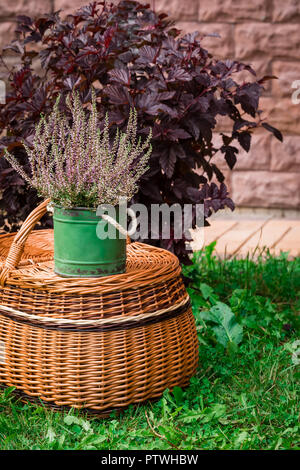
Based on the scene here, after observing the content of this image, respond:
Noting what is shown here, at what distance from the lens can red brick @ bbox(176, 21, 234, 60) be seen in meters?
4.84

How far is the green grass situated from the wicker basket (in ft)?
0.21

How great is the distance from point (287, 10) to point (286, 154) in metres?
1.04

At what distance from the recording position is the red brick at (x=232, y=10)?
4.78 meters

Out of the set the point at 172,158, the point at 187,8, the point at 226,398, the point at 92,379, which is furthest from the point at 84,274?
the point at 187,8

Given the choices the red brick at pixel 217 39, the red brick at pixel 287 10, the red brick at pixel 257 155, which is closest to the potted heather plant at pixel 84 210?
the red brick at pixel 257 155

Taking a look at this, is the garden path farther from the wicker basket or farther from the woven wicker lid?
the wicker basket

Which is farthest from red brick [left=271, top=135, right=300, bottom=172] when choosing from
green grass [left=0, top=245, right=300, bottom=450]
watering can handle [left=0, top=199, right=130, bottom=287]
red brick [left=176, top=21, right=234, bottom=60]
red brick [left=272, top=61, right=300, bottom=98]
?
watering can handle [left=0, top=199, right=130, bottom=287]

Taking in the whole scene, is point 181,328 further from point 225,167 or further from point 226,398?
point 225,167

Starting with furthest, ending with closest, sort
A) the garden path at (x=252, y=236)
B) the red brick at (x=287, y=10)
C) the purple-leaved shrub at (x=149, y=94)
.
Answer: the red brick at (x=287, y=10) → the garden path at (x=252, y=236) → the purple-leaved shrub at (x=149, y=94)

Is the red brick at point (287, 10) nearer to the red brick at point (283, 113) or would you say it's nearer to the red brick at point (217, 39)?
the red brick at point (217, 39)

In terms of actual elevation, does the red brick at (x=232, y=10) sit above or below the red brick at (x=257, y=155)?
above

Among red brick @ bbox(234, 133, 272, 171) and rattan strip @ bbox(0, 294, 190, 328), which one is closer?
rattan strip @ bbox(0, 294, 190, 328)

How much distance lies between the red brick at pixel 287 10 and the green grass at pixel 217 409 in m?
2.64
